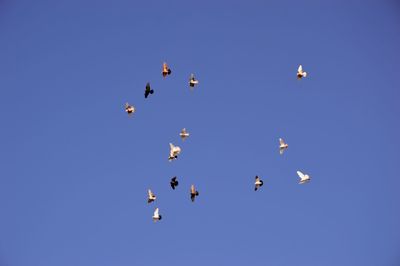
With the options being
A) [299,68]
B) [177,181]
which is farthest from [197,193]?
[299,68]

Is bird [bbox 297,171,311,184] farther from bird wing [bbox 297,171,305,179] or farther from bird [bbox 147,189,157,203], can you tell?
bird [bbox 147,189,157,203]

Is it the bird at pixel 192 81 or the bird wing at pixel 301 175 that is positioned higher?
the bird at pixel 192 81

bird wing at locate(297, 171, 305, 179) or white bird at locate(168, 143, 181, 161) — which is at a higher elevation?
white bird at locate(168, 143, 181, 161)

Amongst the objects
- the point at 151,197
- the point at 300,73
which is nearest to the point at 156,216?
the point at 151,197

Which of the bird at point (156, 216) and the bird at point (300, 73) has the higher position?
the bird at point (300, 73)


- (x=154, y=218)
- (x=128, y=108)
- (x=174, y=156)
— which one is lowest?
(x=154, y=218)

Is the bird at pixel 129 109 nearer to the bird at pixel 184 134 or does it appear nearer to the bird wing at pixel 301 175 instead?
the bird at pixel 184 134

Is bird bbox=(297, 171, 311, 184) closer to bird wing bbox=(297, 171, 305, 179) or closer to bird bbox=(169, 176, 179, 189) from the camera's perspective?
bird wing bbox=(297, 171, 305, 179)

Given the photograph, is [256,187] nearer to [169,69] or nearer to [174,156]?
[174,156]

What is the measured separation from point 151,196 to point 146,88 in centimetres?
871

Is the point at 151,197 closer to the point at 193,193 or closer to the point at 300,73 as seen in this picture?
the point at 193,193

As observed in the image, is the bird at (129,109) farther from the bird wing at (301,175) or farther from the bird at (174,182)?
the bird wing at (301,175)

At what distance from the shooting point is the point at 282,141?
51.8 m

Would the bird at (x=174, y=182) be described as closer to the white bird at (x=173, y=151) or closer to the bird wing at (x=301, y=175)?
the white bird at (x=173, y=151)
